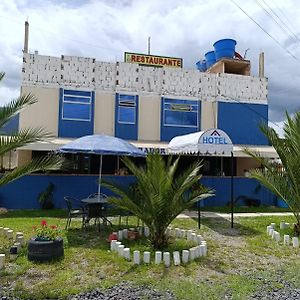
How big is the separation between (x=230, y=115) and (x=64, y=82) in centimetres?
1151

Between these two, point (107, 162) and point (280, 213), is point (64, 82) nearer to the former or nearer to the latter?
point (107, 162)

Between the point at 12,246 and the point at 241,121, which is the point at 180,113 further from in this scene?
the point at 12,246

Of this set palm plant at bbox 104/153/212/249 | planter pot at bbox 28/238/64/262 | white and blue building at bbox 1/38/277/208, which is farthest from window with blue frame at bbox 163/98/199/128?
planter pot at bbox 28/238/64/262

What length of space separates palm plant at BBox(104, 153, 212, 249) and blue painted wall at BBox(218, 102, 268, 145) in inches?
610

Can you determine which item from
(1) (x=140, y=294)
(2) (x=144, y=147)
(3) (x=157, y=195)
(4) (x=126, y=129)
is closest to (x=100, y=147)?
(3) (x=157, y=195)

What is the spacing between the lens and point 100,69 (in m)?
24.6

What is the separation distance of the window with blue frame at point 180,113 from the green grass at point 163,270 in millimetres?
12802

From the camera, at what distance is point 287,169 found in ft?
46.1

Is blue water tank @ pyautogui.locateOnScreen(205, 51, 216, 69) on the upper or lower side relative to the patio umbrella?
upper

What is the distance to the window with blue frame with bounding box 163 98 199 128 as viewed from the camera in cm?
2562

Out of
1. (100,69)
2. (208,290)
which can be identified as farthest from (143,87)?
(208,290)

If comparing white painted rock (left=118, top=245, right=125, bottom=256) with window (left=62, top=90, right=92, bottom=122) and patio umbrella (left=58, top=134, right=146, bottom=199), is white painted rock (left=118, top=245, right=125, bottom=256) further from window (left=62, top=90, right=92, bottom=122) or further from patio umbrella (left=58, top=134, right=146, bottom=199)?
window (left=62, top=90, right=92, bottom=122)

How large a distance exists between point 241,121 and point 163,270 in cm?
1916

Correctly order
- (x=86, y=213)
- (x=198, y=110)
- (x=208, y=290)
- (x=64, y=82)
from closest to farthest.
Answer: (x=208, y=290), (x=86, y=213), (x=64, y=82), (x=198, y=110)
